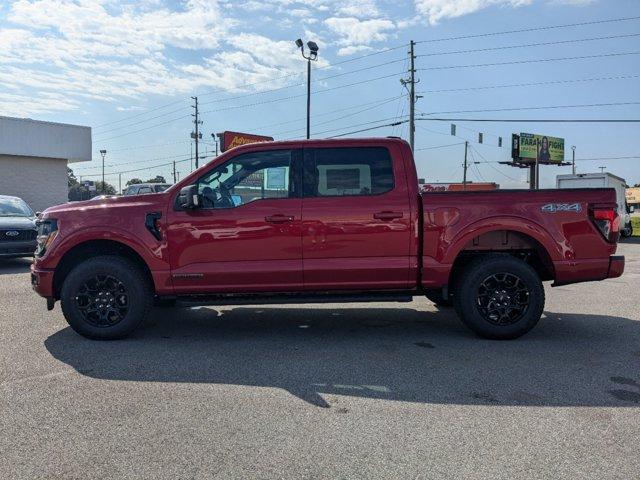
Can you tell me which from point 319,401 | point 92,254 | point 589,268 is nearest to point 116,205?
point 92,254

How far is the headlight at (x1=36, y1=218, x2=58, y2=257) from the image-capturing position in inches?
221

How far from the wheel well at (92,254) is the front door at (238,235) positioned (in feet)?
1.60

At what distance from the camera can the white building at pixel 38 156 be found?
27281 mm

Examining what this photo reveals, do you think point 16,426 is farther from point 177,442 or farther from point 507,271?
point 507,271

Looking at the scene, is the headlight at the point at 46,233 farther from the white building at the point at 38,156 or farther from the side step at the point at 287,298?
the white building at the point at 38,156

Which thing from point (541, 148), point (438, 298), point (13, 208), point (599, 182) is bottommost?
point (438, 298)

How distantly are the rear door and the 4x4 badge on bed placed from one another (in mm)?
1480

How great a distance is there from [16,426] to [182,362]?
159cm

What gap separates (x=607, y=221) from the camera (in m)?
5.62

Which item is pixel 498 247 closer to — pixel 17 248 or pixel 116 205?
pixel 116 205

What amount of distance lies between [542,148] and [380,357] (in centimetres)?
6078

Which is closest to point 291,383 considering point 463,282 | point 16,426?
point 16,426

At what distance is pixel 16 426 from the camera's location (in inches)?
137

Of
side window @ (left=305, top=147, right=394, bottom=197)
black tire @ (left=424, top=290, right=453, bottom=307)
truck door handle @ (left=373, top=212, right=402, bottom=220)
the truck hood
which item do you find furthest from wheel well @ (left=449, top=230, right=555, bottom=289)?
the truck hood
